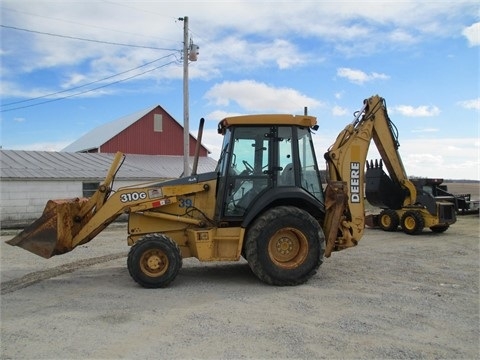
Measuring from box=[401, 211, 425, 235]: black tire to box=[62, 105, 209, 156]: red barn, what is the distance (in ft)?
66.9

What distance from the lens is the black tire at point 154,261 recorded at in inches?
280

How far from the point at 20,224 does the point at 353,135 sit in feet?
46.2

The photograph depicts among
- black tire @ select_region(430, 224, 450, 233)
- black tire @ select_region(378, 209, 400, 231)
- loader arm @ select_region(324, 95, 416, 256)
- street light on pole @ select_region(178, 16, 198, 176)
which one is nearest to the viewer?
loader arm @ select_region(324, 95, 416, 256)

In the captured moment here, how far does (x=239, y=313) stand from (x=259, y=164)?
2.62m

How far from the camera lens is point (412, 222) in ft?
47.0

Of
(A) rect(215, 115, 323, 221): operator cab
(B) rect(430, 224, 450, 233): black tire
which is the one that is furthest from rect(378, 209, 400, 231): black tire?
(A) rect(215, 115, 323, 221): operator cab

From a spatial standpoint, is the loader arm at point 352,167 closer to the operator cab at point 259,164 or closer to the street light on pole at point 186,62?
the operator cab at point 259,164

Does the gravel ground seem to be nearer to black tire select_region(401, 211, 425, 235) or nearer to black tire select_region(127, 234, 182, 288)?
black tire select_region(127, 234, 182, 288)

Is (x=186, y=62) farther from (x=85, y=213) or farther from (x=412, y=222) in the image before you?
(x=85, y=213)

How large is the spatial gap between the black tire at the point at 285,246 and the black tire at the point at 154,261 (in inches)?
46.6

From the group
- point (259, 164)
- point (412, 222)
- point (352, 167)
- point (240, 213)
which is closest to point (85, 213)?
point (240, 213)

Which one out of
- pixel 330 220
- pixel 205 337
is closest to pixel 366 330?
pixel 205 337

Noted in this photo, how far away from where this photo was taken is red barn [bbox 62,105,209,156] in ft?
99.3

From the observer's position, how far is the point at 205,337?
16.3 ft
